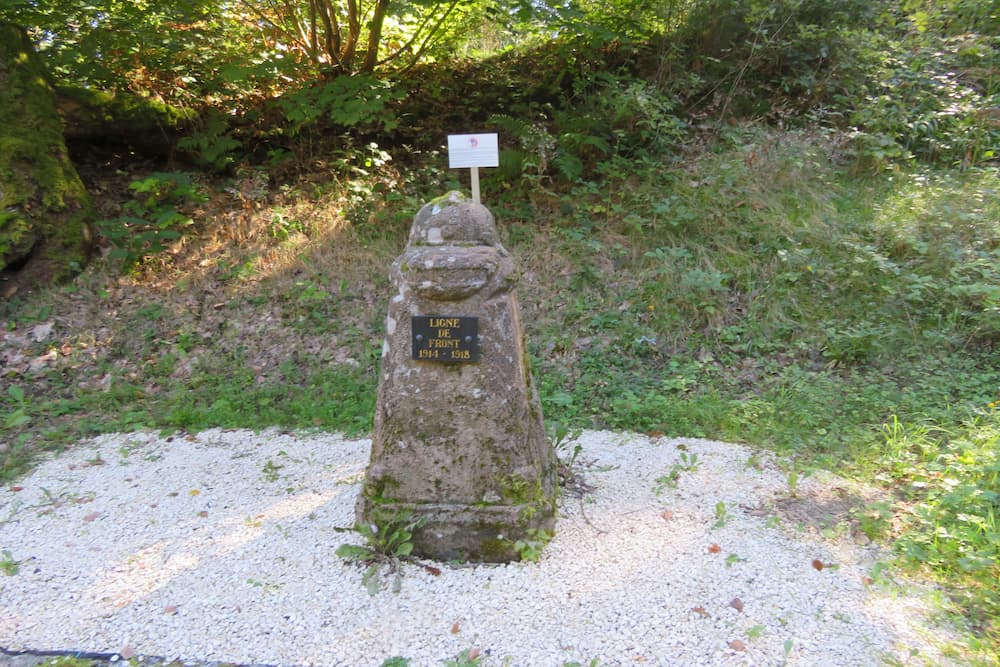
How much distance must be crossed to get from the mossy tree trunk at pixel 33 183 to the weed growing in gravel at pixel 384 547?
538 cm

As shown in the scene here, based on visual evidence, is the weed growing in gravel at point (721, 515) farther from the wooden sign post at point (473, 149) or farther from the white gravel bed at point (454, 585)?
the wooden sign post at point (473, 149)

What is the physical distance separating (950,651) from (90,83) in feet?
29.8

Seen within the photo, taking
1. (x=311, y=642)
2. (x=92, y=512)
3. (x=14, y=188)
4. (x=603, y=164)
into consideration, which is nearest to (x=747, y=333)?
(x=603, y=164)

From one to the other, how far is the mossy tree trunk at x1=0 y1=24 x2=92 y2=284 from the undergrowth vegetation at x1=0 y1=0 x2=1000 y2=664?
347mm

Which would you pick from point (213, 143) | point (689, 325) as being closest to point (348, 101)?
point (213, 143)

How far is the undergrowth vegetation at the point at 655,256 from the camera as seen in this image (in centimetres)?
463

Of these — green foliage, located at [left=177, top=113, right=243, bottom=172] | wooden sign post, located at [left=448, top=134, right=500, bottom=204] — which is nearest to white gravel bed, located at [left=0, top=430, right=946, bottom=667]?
wooden sign post, located at [left=448, top=134, right=500, bottom=204]

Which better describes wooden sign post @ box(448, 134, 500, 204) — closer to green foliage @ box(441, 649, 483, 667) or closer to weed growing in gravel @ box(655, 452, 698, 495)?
weed growing in gravel @ box(655, 452, 698, 495)

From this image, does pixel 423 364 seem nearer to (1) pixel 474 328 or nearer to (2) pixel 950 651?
(1) pixel 474 328

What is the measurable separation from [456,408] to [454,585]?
0.83m

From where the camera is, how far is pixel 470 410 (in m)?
2.99

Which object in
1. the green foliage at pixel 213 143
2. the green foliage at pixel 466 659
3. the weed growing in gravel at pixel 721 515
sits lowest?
the weed growing in gravel at pixel 721 515

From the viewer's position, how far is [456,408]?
2.99 meters

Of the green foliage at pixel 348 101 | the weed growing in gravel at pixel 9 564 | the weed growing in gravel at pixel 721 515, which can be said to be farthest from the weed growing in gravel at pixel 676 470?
the green foliage at pixel 348 101
